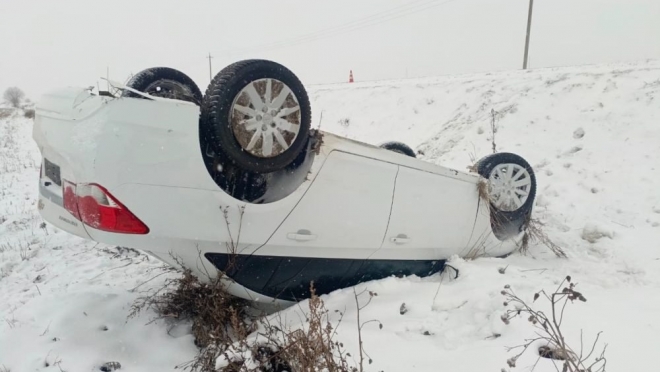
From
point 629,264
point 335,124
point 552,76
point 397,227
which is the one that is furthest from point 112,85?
point 335,124

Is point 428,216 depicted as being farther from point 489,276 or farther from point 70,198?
point 70,198

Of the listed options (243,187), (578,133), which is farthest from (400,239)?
(578,133)

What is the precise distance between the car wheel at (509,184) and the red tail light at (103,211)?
282 centimetres

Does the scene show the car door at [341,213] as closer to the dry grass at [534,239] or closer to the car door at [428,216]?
the car door at [428,216]

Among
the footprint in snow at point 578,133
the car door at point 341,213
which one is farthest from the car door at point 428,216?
the footprint in snow at point 578,133

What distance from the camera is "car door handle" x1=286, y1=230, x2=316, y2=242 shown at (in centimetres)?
271

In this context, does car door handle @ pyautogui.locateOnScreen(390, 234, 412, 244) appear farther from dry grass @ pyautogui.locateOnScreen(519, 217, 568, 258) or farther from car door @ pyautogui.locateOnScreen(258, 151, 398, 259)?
dry grass @ pyautogui.locateOnScreen(519, 217, 568, 258)

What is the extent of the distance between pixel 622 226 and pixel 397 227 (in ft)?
9.87

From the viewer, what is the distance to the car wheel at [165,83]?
345cm

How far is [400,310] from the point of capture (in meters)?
2.85

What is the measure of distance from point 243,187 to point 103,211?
784 millimetres

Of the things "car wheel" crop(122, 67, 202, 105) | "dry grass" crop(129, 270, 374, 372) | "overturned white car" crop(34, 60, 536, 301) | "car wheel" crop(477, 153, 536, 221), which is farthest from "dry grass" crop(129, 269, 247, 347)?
"car wheel" crop(477, 153, 536, 221)

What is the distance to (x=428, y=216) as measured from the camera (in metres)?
3.25

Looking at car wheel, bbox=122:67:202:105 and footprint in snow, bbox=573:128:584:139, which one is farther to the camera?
footprint in snow, bbox=573:128:584:139
